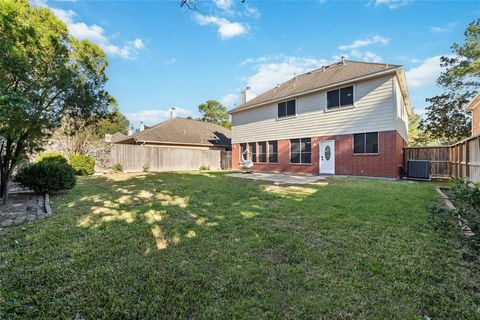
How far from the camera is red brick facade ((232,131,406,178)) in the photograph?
37.7 ft

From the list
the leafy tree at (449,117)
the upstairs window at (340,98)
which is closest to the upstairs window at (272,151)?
the upstairs window at (340,98)

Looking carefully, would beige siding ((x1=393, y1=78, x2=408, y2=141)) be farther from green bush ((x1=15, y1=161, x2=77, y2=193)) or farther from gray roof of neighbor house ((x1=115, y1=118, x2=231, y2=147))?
gray roof of neighbor house ((x1=115, y1=118, x2=231, y2=147))

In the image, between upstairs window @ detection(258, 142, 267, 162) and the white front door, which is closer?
the white front door

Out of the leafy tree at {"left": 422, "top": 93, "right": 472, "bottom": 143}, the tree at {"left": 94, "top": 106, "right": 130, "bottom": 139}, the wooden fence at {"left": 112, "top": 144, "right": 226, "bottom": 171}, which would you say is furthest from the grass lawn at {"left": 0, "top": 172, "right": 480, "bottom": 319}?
the leafy tree at {"left": 422, "top": 93, "right": 472, "bottom": 143}

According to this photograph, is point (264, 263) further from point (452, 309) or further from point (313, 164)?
point (313, 164)

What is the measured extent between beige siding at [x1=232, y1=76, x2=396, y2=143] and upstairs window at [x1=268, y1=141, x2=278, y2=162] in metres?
0.43

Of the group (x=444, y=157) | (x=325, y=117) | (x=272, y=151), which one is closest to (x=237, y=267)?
(x=325, y=117)

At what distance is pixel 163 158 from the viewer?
19641 mm

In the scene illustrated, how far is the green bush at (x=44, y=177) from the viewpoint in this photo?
723 cm

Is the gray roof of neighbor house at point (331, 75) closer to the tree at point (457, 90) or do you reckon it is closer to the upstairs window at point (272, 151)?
the upstairs window at point (272, 151)

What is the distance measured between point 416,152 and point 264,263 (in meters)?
13.8

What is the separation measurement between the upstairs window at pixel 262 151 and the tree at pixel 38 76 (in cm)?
1185

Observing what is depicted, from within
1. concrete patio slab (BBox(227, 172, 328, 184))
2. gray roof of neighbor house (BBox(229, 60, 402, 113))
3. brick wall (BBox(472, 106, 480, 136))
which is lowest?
concrete patio slab (BBox(227, 172, 328, 184))

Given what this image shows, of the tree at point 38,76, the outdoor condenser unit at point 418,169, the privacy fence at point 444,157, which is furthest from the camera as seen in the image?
the outdoor condenser unit at point 418,169
